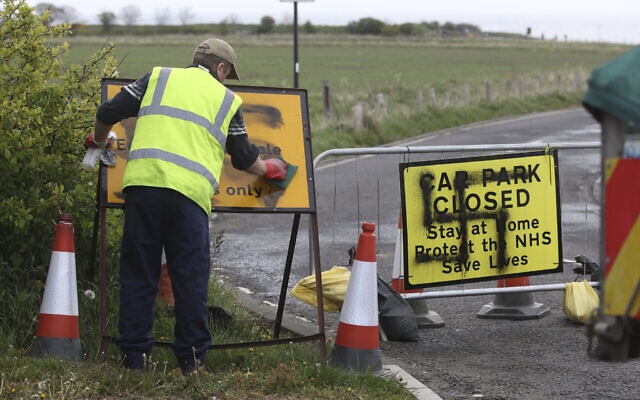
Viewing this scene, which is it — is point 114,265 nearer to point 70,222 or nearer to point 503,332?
point 70,222

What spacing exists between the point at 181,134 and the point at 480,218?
283 cm

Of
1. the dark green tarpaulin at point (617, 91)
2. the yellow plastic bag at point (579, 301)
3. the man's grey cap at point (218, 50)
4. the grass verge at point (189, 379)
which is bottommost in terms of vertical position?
the yellow plastic bag at point (579, 301)

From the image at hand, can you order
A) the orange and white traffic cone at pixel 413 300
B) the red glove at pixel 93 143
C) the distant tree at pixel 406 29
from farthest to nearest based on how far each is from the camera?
the distant tree at pixel 406 29 < the orange and white traffic cone at pixel 413 300 < the red glove at pixel 93 143

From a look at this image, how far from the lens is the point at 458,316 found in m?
8.38

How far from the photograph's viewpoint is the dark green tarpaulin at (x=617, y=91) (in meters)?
3.93

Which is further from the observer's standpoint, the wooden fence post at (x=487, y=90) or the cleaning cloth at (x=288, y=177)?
the wooden fence post at (x=487, y=90)

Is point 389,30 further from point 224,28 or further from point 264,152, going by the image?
point 264,152

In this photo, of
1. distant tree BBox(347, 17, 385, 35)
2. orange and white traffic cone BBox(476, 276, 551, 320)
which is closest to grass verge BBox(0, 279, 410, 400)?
orange and white traffic cone BBox(476, 276, 551, 320)

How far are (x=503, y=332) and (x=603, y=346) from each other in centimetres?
353

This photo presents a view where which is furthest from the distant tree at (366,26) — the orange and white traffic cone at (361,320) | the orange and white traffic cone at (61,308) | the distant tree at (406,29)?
the orange and white traffic cone at (61,308)

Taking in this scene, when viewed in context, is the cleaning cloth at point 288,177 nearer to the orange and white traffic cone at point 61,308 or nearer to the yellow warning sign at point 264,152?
the yellow warning sign at point 264,152

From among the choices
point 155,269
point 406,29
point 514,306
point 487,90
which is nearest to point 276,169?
point 155,269

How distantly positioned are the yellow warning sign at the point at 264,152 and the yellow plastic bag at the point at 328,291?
96 centimetres

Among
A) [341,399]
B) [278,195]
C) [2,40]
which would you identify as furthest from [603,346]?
[2,40]
